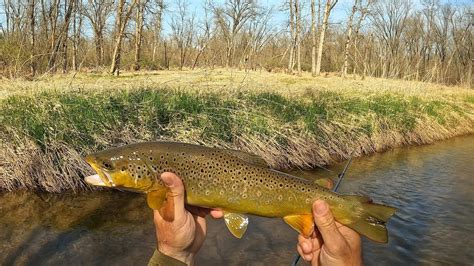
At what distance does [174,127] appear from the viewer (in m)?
8.31

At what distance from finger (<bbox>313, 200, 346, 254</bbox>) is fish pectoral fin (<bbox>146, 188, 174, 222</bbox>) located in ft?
2.31

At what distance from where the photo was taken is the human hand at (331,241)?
6.66ft

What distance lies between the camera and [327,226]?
204 cm

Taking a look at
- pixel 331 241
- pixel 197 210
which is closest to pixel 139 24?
pixel 197 210

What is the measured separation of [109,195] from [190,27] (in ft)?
152

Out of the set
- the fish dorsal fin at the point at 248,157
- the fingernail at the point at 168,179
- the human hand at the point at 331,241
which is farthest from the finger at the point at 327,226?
the fingernail at the point at 168,179

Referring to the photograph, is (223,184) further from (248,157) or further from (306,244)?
(306,244)

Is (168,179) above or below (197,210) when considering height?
above

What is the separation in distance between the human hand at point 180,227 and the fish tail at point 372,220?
0.73 metres

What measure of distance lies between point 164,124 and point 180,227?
6240mm

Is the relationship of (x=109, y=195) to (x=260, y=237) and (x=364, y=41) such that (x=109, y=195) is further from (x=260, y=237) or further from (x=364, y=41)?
(x=364, y=41)

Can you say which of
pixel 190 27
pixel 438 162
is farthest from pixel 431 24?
pixel 438 162

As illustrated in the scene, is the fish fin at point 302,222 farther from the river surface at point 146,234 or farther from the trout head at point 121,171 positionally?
the river surface at point 146,234

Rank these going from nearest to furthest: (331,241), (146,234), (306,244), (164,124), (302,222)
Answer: (331,241)
(302,222)
(306,244)
(146,234)
(164,124)
